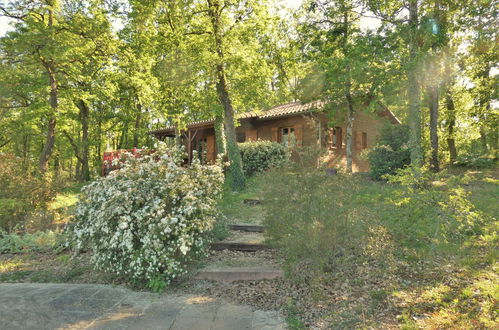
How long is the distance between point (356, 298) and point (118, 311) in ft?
9.07

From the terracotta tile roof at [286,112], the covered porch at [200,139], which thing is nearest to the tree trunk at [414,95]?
the terracotta tile roof at [286,112]

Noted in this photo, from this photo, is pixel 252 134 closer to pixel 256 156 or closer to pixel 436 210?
pixel 256 156

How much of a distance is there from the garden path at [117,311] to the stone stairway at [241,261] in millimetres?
512

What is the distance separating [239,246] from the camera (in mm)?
5488

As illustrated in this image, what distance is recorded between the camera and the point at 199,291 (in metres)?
4.04

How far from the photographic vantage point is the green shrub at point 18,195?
739 cm

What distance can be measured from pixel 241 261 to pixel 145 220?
5.40ft

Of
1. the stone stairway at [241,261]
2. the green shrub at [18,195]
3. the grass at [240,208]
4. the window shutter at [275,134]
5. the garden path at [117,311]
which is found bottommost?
the garden path at [117,311]

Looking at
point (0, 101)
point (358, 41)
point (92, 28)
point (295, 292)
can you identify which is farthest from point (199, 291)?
point (0, 101)

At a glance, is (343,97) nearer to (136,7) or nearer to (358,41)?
(358,41)

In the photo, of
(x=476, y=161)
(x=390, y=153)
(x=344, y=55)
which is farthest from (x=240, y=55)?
(x=476, y=161)

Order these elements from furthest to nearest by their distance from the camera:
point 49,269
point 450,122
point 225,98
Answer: point 450,122 → point 225,98 → point 49,269

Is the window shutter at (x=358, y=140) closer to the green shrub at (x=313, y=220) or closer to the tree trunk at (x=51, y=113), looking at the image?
the green shrub at (x=313, y=220)

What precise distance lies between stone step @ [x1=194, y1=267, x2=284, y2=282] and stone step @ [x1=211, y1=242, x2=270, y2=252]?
1.06 metres
